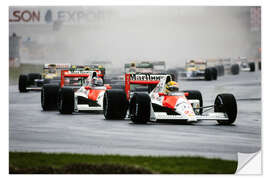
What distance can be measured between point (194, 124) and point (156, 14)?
2841 millimetres

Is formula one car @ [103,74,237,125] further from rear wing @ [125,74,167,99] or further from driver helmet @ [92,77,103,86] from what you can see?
driver helmet @ [92,77,103,86]

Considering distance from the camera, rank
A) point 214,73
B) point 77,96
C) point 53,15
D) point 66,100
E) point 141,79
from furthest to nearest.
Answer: point 214,73 < point 77,96 < point 66,100 < point 141,79 < point 53,15

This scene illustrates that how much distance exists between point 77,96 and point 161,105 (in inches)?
135

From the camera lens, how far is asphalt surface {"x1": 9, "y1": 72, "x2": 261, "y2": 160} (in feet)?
38.7

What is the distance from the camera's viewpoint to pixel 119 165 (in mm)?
11148

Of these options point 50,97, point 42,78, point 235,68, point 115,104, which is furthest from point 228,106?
point 235,68

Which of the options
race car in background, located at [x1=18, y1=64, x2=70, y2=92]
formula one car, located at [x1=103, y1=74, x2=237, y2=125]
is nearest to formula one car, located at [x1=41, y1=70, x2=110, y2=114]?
race car in background, located at [x1=18, y1=64, x2=70, y2=92]

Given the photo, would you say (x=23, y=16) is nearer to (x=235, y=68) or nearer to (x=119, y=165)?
(x=119, y=165)

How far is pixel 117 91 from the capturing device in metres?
14.5

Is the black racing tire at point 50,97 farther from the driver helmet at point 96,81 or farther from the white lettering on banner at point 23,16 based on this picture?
the white lettering on banner at point 23,16


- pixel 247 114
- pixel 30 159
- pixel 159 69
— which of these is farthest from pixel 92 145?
pixel 159 69

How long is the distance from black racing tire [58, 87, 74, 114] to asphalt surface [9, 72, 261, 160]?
760 millimetres
